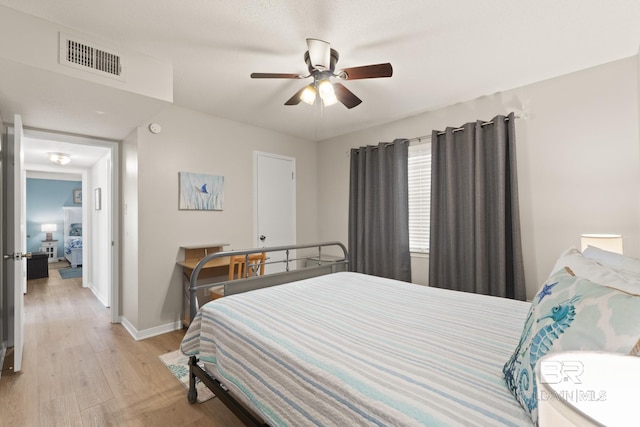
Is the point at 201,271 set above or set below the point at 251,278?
below

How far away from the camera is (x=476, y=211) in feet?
9.84

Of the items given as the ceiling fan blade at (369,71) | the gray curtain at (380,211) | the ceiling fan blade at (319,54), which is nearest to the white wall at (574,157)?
the gray curtain at (380,211)

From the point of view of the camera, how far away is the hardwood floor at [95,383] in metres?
1.92

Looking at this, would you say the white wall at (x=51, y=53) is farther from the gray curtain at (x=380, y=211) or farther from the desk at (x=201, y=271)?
the gray curtain at (x=380, y=211)

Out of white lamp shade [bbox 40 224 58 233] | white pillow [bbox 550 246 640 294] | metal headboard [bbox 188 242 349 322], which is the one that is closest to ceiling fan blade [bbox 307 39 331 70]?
metal headboard [bbox 188 242 349 322]

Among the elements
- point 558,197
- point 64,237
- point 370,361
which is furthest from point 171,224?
point 64,237

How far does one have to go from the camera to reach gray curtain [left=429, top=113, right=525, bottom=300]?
2.84 metres

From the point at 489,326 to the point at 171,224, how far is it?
123 inches

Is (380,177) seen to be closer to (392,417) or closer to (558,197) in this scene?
(558,197)

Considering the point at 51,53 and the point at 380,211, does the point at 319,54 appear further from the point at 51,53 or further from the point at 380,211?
the point at 380,211

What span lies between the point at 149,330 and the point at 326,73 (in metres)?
3.07

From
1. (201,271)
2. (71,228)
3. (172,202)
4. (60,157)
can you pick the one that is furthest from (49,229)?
(201,271)

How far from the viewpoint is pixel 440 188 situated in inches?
132

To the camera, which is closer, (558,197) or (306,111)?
(558,197)
